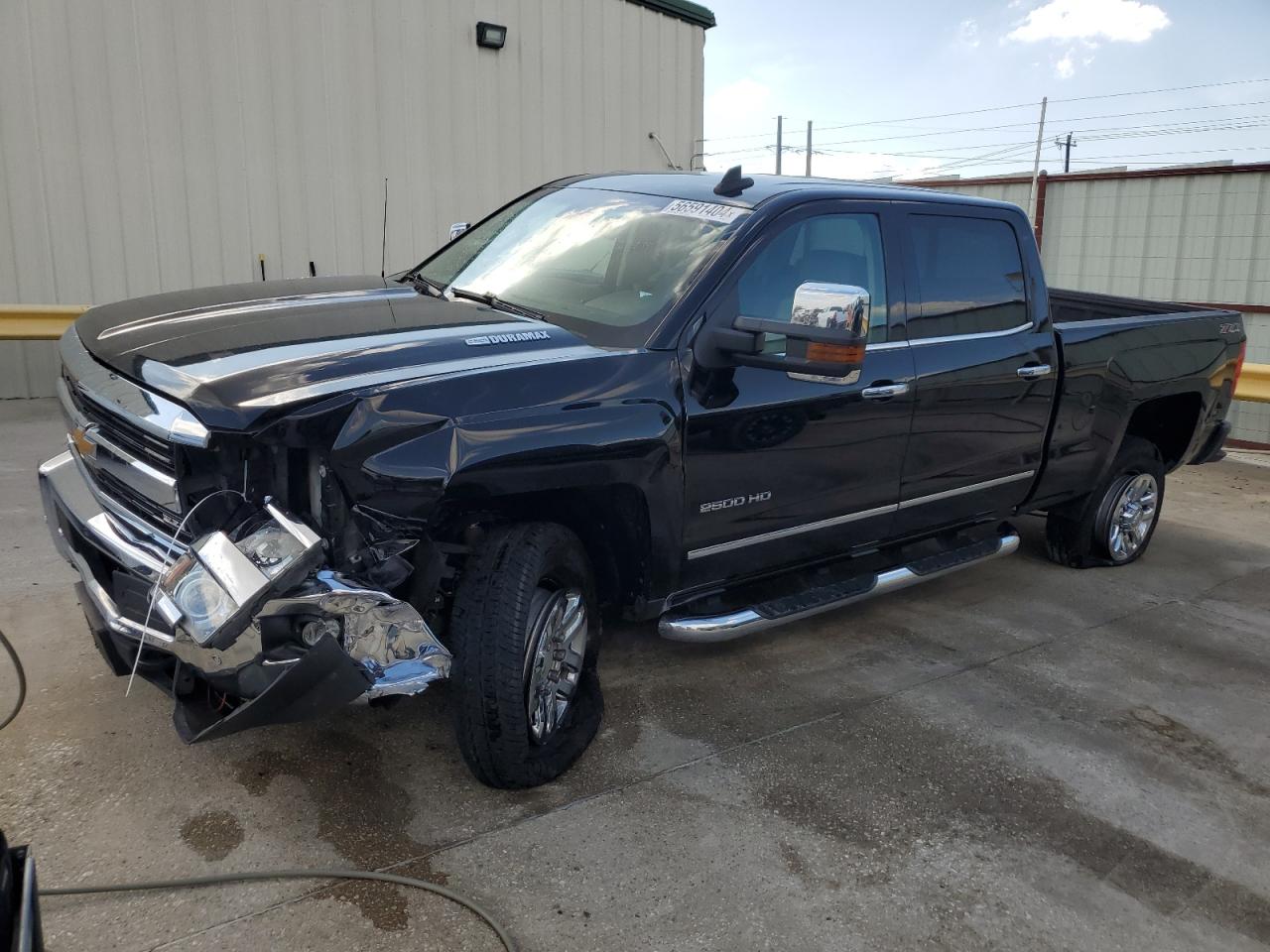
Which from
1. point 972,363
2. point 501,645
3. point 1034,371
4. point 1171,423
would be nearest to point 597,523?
point 501,645

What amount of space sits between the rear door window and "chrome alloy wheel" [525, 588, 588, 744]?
1.87m

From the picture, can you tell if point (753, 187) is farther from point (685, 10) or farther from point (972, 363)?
point (685, 10)

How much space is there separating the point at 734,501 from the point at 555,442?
0.84 m

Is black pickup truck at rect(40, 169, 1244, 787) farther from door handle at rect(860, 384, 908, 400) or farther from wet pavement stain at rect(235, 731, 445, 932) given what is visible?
wet pavement stain at rect(235, 731, 445, 932)

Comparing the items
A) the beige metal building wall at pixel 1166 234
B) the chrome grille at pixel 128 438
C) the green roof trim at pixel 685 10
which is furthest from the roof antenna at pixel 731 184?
the beige metal building wall at pixel 1166 234

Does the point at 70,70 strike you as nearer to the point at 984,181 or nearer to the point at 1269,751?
the point at 1269,751

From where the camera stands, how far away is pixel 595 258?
3.88 metres

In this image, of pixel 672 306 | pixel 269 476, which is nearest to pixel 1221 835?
pixel 672 306

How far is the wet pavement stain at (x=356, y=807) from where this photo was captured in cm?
265

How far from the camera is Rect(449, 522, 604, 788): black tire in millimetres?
2938

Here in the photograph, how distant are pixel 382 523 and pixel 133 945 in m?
1.13

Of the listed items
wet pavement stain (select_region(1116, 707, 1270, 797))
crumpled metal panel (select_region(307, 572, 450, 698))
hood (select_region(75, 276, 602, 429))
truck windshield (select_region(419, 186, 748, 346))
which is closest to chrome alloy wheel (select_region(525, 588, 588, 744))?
crumpled metal panel (select_region(307, 572, 450, 698))

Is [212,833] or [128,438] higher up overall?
[128,438]

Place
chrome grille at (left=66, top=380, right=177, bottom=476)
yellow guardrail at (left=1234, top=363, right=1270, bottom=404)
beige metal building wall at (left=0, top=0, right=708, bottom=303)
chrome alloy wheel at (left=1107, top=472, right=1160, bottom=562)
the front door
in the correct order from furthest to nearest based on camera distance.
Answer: yellow guardrail at (left=1234, top=363, right=1270, bottom=404) < beige metal building wall at (left=0, top=0, right=708, bottom=303) < chrome alloy wheel at (left=1107, top=472, right=1160, bottom=562) < the front door < chrome grille at (left=66, top=380, right=177, bottom=476)
